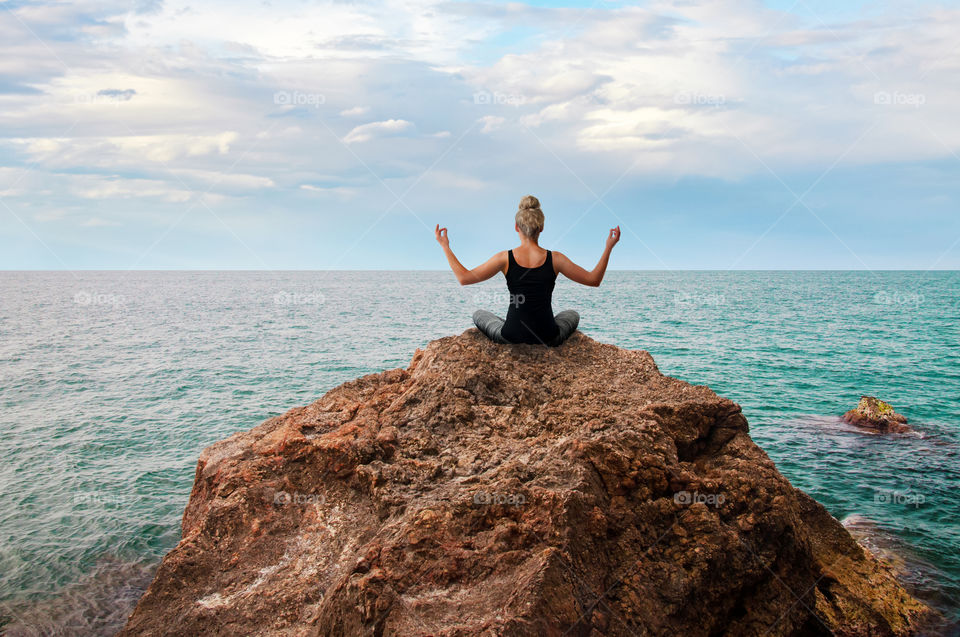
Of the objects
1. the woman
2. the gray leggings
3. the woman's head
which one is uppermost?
the woman's head

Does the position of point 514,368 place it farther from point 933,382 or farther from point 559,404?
point 933,382

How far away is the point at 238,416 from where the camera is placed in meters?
20.4

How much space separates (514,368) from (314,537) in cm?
348

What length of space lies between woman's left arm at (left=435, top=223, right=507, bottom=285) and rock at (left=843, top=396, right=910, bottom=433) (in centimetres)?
1549

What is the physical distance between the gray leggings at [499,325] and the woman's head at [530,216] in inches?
57.8

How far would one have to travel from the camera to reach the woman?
831cm
